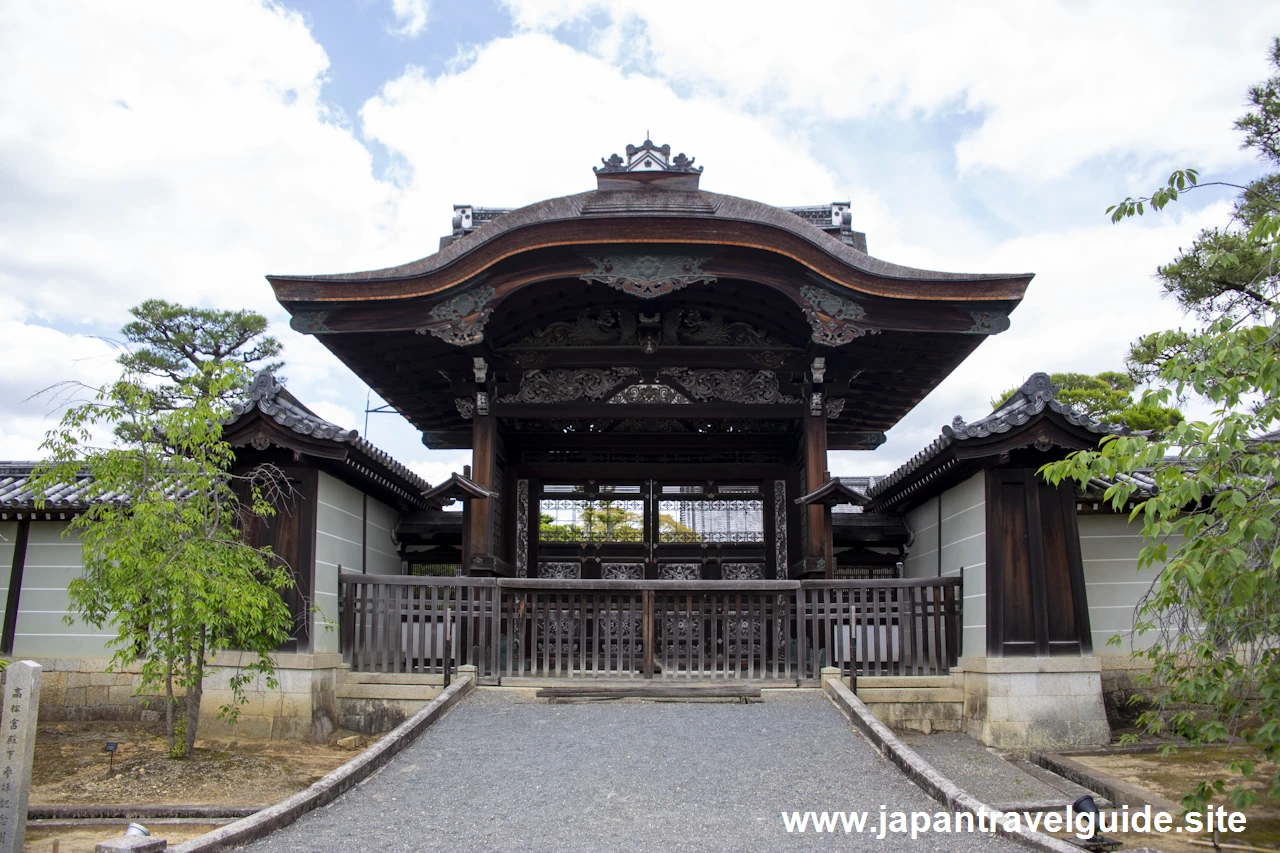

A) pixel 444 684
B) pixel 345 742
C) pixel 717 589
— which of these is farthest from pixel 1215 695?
pixel 345 742

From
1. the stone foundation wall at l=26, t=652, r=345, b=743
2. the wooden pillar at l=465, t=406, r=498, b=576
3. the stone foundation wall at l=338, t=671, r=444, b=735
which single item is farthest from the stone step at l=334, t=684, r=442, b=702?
the wooden pillar at l=465, t=406, r=498, b=576

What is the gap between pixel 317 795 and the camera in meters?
6.12

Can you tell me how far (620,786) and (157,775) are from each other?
3954mm

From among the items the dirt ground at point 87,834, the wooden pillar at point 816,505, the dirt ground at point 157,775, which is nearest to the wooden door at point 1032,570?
the wooden pillar at point 816,505

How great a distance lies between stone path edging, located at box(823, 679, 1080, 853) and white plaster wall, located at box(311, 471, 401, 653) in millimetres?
4952

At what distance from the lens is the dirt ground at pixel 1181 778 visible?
6.61 m

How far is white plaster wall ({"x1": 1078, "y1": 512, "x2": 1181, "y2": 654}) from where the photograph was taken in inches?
418

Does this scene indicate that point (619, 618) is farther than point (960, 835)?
Yes

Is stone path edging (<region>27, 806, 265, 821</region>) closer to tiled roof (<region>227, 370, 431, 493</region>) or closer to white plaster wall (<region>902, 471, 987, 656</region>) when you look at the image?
tiled roof (<region>227, 370, 431, 493</region>)

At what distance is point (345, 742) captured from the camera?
934cm

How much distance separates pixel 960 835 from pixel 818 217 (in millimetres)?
9703

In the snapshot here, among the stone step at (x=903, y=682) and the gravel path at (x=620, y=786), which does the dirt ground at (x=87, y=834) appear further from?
the stone step at (x=903, y=682)

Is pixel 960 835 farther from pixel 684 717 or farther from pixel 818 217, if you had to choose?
pixel 818 217

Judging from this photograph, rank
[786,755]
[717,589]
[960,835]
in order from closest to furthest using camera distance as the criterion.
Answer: [960,835]
[786,755]
[717,589]
